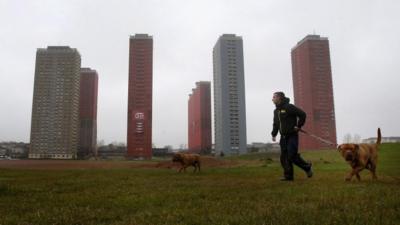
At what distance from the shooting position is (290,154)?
956 centimetres

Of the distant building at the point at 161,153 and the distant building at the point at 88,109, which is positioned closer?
the distant building at the point at 161,153

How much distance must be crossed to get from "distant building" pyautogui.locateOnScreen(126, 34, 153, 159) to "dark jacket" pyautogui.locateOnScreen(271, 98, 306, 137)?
13131cm

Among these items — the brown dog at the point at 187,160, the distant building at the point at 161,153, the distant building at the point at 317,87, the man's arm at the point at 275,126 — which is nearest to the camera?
the man's arm at the point at 275,126

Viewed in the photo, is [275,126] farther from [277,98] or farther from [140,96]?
[140,96]

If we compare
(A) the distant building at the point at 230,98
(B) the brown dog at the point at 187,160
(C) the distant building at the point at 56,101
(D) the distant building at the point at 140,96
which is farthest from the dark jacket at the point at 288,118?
(A) the distant building at the point at 230,98

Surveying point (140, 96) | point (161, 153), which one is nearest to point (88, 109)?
point (140, 96)

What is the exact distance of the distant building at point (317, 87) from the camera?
157875mm

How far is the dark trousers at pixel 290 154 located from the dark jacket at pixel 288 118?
0.20 m

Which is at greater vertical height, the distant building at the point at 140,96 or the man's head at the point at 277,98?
the distant building at the point at 140,96

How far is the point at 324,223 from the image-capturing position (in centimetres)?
340

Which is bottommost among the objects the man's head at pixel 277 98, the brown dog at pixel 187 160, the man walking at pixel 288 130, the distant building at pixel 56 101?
the brown dog at pixel 187 160

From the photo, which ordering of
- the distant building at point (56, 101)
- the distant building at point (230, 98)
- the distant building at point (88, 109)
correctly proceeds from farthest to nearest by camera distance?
the distant building at point (88, 109) → the distant building at point (230, 98) → the distant building at point (56, 101)

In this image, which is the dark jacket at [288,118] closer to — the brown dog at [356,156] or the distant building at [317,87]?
the brown dog at [356,156]

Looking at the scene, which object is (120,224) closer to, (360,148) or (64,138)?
(360,148)
